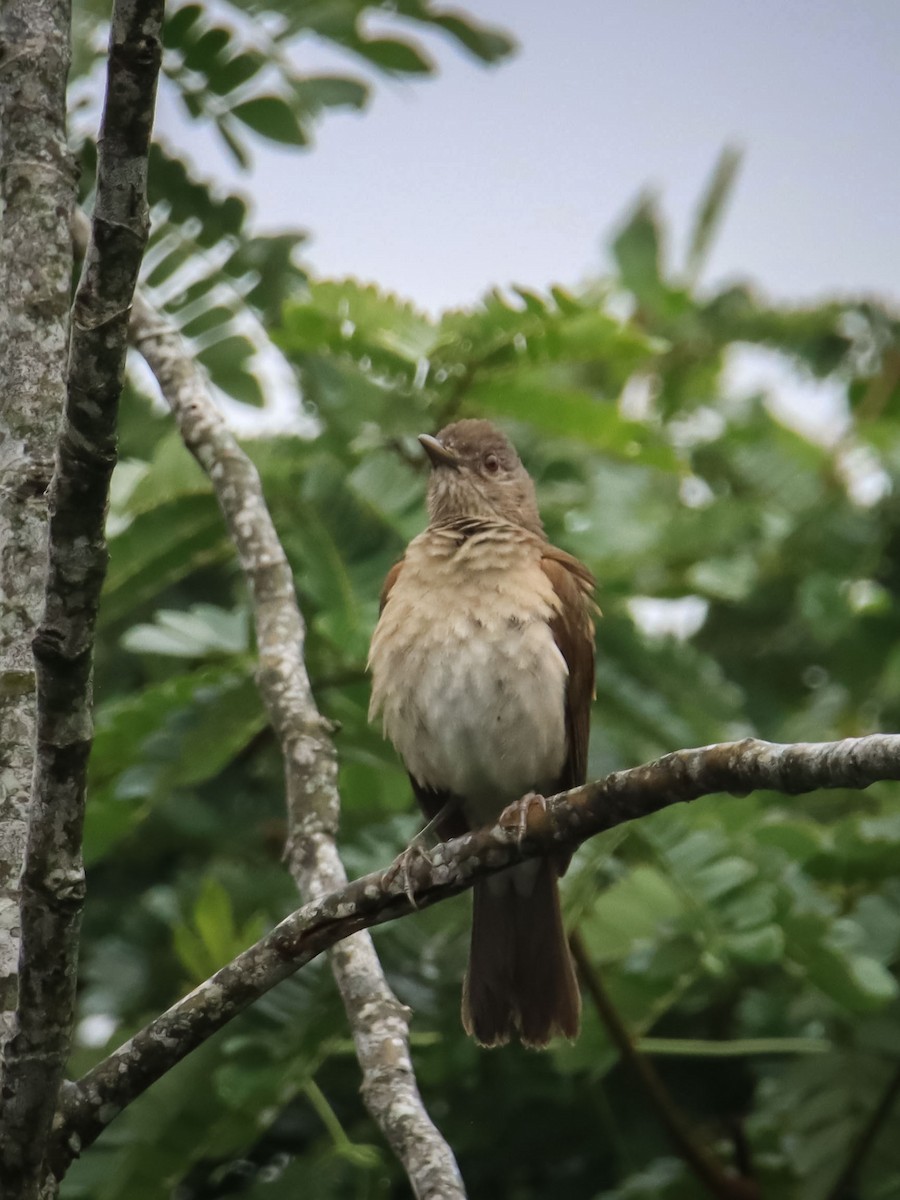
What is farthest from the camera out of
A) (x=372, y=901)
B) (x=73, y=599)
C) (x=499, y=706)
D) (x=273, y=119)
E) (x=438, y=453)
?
(x=438, y=453)

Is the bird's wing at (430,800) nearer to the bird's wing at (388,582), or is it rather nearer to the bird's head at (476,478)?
the bird's wing at (388,582)

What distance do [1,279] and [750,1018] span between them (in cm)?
327

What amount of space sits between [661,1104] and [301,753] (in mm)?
1705

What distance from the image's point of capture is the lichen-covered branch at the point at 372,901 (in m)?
2.47

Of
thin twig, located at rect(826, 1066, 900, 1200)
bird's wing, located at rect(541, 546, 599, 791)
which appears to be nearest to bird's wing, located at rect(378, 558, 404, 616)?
bird's wing, located at rect(541, 546, 599, 791)

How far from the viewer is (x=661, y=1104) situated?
4.52m

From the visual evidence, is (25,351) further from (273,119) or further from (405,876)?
(273,119)

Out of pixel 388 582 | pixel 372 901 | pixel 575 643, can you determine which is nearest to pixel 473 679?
pixel 575 643

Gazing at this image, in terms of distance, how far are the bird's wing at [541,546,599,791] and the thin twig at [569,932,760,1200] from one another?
20.6 inches

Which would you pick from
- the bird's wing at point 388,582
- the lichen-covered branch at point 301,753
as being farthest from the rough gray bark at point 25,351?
the bird's wing at point 388,582

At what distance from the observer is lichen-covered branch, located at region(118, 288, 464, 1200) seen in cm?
305

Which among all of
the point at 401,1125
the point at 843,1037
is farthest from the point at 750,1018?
the point at 401,1125

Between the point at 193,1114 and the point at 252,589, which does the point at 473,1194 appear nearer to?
the point at 193,1114

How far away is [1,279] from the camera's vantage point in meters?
3.12
